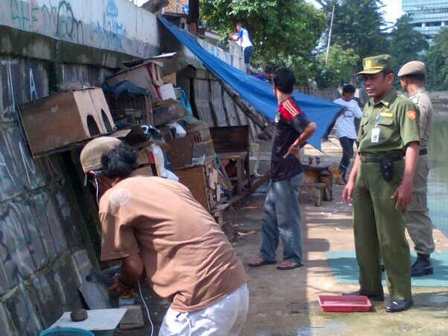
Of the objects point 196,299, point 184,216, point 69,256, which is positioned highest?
point 184,216

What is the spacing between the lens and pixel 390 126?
217 inches

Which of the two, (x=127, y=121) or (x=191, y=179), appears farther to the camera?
(x=191, y=179)

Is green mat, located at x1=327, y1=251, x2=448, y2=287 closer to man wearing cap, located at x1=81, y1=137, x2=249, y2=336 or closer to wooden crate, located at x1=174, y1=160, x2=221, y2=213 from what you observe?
wooden crate, located at x1=174, y1=160, x2=221, y2=213

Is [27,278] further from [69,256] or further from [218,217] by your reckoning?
[218,217]

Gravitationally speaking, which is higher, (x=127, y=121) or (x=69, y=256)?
(x=127, y=121)

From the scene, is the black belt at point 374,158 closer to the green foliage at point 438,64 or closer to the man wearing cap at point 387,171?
the man wearing cap at point 387,171

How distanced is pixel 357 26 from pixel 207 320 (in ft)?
228

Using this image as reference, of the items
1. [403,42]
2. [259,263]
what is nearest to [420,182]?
[259,263]

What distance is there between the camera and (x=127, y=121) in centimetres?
721

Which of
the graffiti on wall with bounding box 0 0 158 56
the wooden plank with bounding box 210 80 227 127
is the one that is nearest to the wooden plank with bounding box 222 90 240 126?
the wooden plank with bounding box 210 80 227 127

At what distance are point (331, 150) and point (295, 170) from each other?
13.0m

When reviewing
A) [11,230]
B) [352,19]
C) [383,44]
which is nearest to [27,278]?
[11,230]

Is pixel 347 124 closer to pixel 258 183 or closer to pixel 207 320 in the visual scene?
pixel 258 183

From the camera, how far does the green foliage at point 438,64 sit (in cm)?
7688
